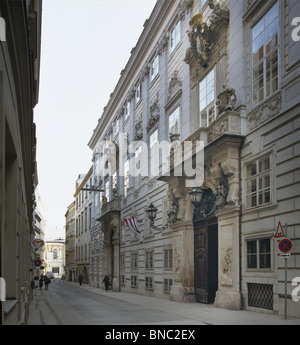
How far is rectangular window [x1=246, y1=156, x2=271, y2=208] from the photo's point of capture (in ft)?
51.0

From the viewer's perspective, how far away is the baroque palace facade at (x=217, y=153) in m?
14.8

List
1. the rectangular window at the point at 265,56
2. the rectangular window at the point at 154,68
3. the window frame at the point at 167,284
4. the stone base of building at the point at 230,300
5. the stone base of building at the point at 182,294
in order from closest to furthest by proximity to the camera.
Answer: the rectangular window at the point at 265,56 → the stone base of building at the point at 230,300 → the stone base of building at the point at 182,294 → the window frame at the point at 167,284 → the rectangular window at the point at 154,68

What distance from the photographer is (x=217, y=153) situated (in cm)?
1803

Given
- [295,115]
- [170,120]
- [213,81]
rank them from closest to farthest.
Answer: [295,115], [213,81], [170,120]

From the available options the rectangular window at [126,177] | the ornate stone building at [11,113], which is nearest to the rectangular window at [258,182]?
the ornate stone building at [11,113]

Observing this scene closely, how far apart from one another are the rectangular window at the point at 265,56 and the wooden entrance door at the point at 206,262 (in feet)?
21.3

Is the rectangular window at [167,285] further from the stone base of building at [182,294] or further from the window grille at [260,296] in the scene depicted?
the window grille at [260,296]

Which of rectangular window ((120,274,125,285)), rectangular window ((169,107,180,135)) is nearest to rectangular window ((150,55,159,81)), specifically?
rectangular window ((169,107,180,135))

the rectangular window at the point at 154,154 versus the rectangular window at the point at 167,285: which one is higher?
the rectangular window at the point at 154,154

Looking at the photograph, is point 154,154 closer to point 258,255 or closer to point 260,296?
point 258,255

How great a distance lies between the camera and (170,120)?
26.4 meters
